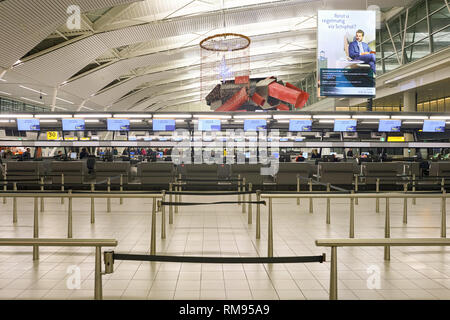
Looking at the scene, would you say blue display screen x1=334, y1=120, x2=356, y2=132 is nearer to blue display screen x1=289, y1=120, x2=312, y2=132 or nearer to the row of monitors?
the row of monitors

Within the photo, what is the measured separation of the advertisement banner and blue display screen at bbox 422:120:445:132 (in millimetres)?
3471

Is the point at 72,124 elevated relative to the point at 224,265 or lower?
elevated

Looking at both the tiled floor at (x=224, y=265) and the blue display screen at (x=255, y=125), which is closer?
the tiled floor at (x=224, y=265)

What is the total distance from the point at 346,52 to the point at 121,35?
43.0 feet

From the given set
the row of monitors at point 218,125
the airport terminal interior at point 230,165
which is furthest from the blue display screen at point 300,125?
the airport terminal interior at point 230,165

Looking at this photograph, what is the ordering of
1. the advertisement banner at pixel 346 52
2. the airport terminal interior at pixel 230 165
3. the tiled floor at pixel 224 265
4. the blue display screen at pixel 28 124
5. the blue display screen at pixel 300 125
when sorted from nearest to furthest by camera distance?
the tiled floor at pixel 224 265, the airport terminal interior at pixel 230 165, the advertisement banner at pixel 346 52, the blue display screen at pixel 28 124, the blue display screen at pixel 300 125

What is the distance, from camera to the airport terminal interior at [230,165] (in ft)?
11.2

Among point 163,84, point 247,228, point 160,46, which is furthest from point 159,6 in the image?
point 163,84

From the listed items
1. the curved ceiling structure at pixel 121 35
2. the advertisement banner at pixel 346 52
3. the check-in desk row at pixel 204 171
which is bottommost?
the check-in desk row at pixel 204 171

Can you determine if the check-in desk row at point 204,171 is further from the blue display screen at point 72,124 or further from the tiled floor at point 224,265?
the tiled floor at point 224,265

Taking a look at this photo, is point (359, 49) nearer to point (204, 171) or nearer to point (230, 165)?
point (230, 165)

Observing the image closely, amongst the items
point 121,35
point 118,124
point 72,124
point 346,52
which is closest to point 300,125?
point 346,52

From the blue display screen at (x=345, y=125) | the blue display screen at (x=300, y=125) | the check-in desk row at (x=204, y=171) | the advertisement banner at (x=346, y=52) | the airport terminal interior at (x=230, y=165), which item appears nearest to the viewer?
the airport terminal interior at (x=230, y=165)

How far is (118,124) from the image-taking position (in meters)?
12.6
